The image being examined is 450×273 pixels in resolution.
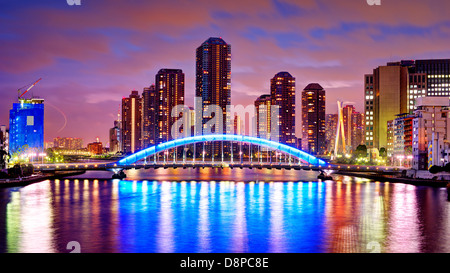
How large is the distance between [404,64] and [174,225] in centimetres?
14014

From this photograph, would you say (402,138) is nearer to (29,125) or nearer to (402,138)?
(402,138)

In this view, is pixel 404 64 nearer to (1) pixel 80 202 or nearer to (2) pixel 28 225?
(1) pixel 80 202

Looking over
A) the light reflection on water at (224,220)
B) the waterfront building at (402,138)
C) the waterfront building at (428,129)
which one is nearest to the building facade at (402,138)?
the waterfront building at (402,138)

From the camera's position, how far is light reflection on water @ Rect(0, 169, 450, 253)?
27.6 m

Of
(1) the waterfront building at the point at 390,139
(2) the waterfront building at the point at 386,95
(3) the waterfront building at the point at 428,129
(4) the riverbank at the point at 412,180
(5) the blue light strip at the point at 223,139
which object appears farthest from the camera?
(2) the waterfront building at the point at 386,95

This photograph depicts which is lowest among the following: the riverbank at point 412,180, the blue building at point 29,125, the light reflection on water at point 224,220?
the light reflection on water at point 224,220

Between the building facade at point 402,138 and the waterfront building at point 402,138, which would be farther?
the waterfront building at point 402,138

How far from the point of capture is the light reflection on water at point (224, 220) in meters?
27.6

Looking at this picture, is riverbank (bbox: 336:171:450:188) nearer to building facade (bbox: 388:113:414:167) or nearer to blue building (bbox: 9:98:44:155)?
building facade (bbox: 388:113:414:167)

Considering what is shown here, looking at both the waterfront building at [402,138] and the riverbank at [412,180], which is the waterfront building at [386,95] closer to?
the waterfront building at [402,138]

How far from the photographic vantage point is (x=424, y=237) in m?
30.2

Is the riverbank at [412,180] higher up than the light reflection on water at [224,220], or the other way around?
the riverbank at [412,180]

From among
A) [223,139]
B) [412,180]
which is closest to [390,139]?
[223,139]
